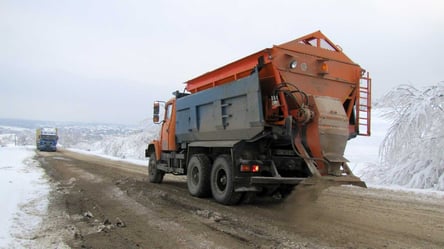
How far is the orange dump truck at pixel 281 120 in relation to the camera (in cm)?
680

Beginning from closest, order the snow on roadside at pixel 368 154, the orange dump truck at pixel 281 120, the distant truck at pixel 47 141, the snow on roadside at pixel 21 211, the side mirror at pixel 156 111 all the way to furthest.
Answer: the snow on roadside at pixel 21 211 < the orange dump truck at pixel 281 120 < the side mirror at pixel 156 111 < the snow on roadside at pixel 368 154 < the distant truck at pixel 47 141

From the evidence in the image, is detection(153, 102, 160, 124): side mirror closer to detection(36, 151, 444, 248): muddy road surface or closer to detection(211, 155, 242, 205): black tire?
detection(36, 151, 444, 248): muddy road surface

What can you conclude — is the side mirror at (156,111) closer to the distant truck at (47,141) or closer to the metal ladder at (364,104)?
the metal ladder at (364,104)

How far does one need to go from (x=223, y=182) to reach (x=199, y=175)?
91cm

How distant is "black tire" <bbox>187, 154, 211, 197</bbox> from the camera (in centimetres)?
882

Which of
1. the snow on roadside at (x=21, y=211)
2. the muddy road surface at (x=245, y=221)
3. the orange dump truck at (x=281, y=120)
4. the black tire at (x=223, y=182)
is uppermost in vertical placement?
the orange dump truck at (x=281, y=120)

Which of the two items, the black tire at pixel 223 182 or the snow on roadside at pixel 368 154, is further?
the snow on roadside at pixel 368 154

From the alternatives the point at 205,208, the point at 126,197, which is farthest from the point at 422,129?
the point at 126,197

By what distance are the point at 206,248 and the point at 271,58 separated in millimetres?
3796

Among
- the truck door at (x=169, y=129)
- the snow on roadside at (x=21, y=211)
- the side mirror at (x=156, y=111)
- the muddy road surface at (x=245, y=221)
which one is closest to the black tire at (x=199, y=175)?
the muddy road surface at (x=245, y=221)

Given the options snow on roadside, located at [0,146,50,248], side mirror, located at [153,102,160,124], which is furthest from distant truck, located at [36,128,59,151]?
side mirror, located at [153,102,160,124]

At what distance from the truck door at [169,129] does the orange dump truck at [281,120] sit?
235 centimetres

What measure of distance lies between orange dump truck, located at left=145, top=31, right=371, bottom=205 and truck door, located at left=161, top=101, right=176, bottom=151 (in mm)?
2347

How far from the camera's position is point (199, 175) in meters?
8.98
